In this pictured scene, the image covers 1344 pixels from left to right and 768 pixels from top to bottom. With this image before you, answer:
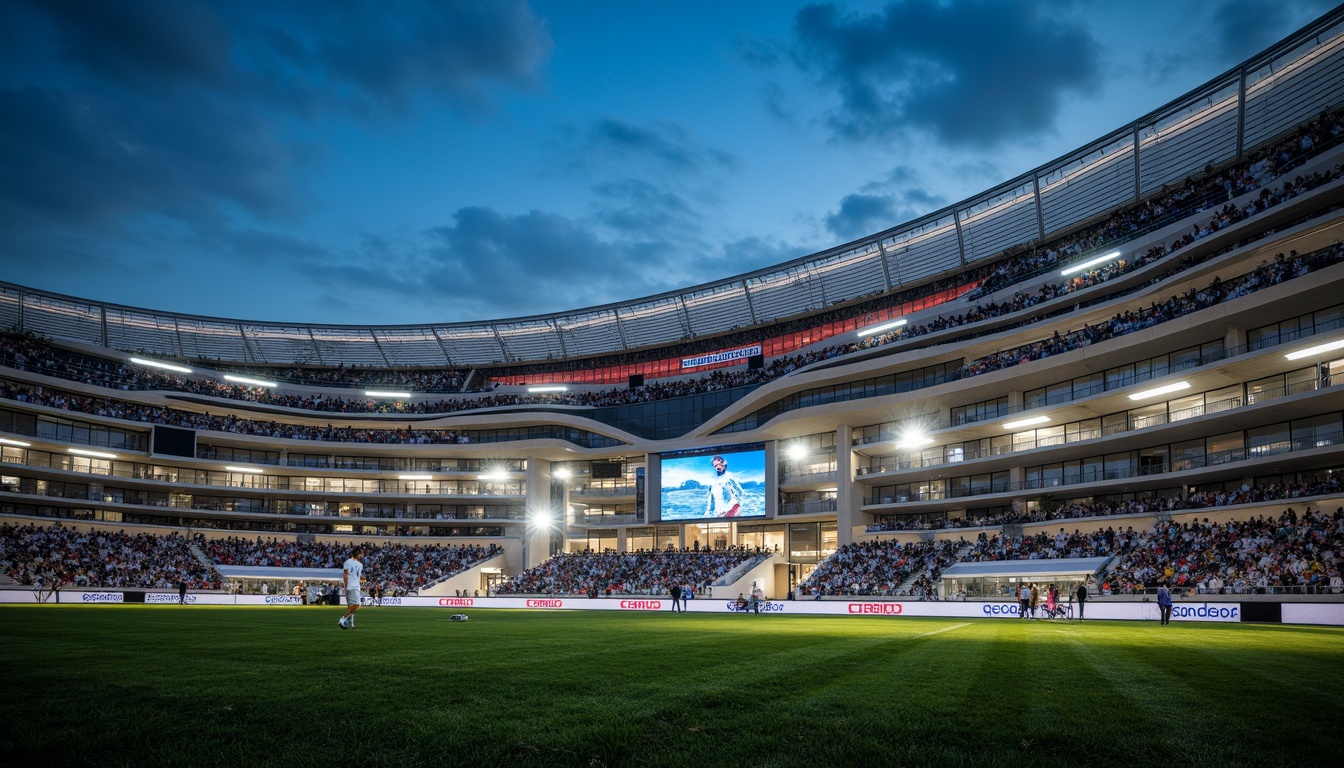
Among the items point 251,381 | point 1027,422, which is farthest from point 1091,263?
point 251,381

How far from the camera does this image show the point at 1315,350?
36438mm

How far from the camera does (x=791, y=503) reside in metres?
68.8

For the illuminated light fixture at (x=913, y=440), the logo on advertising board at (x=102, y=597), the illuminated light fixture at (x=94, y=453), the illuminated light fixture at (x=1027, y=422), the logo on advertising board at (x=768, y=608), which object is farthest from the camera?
the illuminated light fixture at (x=94, y=453)

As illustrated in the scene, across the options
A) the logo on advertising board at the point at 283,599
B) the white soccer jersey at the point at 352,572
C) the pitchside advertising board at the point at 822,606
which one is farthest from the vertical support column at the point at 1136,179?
the logo on advertising board at the point at 283,599

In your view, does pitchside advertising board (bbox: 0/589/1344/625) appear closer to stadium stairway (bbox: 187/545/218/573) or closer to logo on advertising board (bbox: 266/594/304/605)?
logo on advertising board (bbox: 266/594/304/605)

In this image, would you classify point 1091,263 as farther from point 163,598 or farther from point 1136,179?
point 163,598

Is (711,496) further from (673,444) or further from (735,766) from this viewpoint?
(735,766)

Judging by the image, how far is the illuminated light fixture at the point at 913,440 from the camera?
59.3 metres

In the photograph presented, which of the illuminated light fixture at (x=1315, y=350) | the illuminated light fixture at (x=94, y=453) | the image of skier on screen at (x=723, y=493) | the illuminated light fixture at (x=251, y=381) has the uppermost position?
Result: the illuminated light fixture at (x=251, y=381)

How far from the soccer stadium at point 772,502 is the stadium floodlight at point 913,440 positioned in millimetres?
508

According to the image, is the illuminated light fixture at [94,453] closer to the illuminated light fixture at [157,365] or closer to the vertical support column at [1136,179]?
the illuminated light fixture at [157,365]

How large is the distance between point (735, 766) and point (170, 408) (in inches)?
3308

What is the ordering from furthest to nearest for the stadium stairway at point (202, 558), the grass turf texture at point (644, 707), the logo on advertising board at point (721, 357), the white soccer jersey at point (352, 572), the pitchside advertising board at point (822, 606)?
the logo on advertising board at point (721, 357), the stadium stairway at point (202, 558), the pitchside advertising board at point (822, 606), the white soccer jersey at point (352, 572), the grass turf texture at point (644, 707)

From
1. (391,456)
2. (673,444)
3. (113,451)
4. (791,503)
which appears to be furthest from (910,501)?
(113,451)
